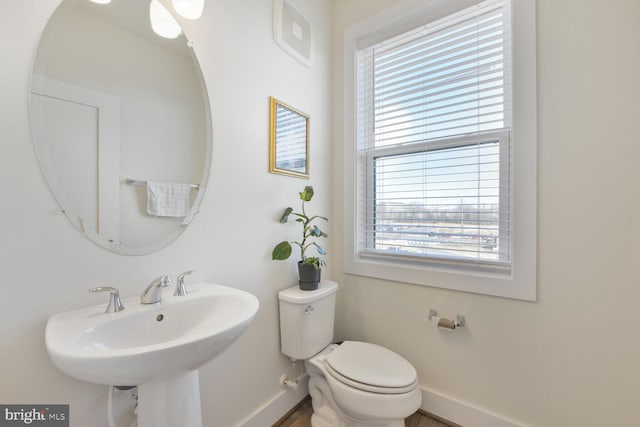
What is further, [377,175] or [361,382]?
[377,175]

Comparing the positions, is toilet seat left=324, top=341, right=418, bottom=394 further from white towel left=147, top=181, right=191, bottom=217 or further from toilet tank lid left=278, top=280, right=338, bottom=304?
white towel left=147, top=181, right=191, bottom=217

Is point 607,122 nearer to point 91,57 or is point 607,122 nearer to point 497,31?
point 497,31

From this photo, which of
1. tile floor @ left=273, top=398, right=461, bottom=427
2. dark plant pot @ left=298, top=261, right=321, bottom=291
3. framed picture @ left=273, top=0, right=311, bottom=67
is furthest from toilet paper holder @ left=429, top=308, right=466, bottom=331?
framed picture @ left=273, top=0, right=311, bottom=67

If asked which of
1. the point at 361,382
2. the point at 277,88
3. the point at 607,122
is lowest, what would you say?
the point at 361,382

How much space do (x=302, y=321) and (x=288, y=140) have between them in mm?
965

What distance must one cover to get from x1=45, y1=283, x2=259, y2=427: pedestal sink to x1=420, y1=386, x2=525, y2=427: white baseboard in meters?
1.24

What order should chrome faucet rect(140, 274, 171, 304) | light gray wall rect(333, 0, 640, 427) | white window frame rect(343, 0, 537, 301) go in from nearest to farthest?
chrome faucet rect(140, 274, 171, 304) → light gray wall rect(333, 0, 640, 427) → white window frame rect(343, 0, 537, 301)

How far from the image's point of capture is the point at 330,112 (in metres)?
1.81

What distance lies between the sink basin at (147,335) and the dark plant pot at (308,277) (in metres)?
0.51

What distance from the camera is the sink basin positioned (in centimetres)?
56

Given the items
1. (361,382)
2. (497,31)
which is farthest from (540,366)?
(497,31)

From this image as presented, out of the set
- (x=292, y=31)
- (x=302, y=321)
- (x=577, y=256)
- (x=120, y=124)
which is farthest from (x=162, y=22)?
(x=577, y=256)

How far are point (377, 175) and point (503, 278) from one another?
89cm

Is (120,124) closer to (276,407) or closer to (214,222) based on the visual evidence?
(214,222)
